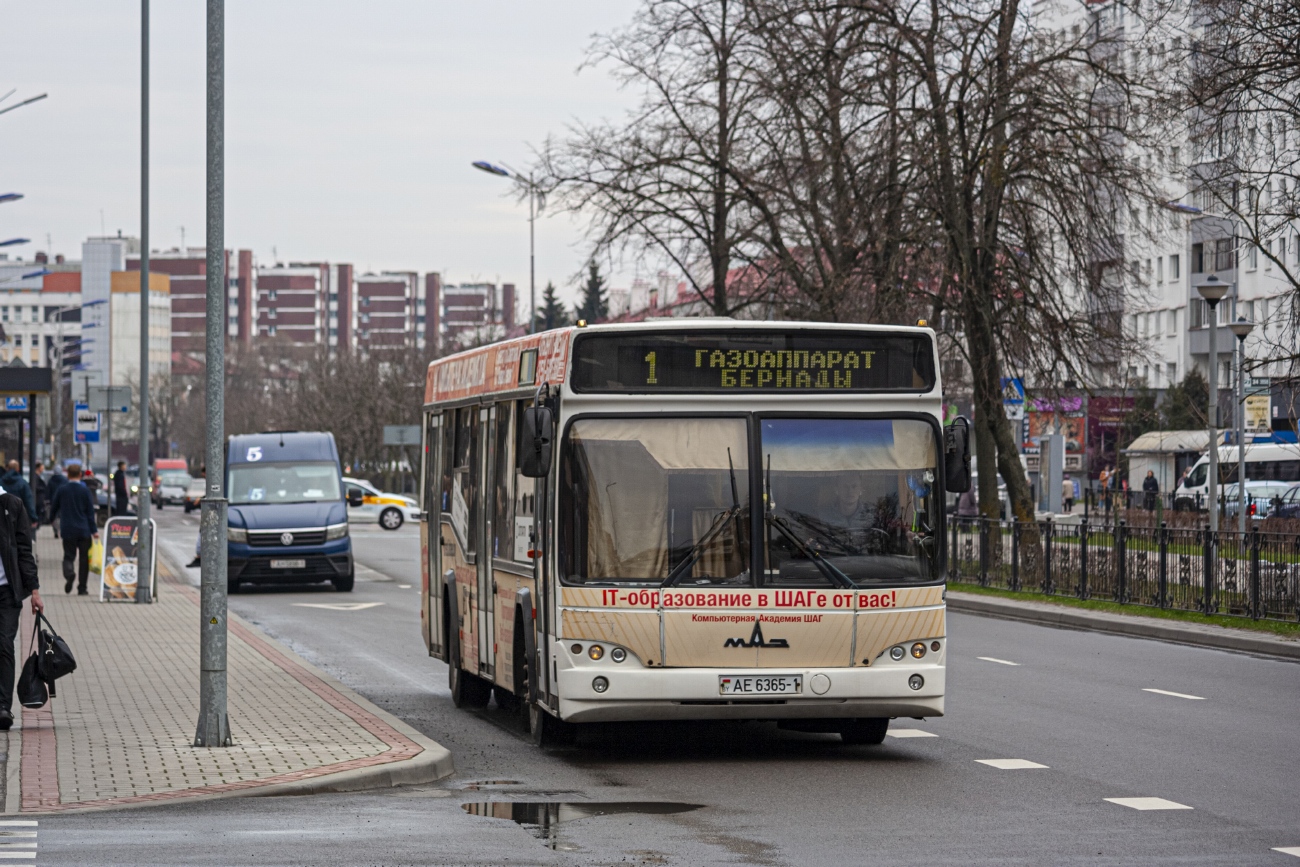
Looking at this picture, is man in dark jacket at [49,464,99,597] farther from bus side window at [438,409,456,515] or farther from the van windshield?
bus side window at [438,409,456,515]

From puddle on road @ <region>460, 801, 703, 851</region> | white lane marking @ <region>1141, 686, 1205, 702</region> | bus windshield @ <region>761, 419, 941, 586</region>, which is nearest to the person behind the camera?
puddle on road @ <region>460, 801, 703, 851</region>

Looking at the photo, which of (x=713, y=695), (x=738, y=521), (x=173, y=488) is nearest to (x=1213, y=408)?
(x=738, y=521)

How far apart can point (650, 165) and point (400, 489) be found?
169 ft

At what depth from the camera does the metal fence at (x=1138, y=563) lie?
22.9 metres

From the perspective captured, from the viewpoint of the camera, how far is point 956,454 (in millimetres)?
12031

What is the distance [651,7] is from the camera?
119ft

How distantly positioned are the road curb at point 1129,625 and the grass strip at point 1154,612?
24 cm

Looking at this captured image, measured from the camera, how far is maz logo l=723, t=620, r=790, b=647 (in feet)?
38.2

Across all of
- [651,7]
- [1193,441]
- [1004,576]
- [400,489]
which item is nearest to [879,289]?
[1004,576]

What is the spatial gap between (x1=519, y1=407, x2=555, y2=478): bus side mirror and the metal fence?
12.9 m

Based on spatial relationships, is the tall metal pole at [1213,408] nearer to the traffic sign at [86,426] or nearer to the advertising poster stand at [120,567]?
the advertising poster stand at [120,567]

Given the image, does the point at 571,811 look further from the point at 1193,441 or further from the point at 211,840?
the point at 1193,441

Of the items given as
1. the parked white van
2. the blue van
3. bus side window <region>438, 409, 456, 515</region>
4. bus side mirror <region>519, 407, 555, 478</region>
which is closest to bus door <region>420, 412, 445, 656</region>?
bus side window <region>438, 409, 456, 515</region>

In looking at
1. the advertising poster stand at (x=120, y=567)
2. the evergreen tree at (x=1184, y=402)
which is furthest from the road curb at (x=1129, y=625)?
the evergreen tree at (x=1184, y=402)
